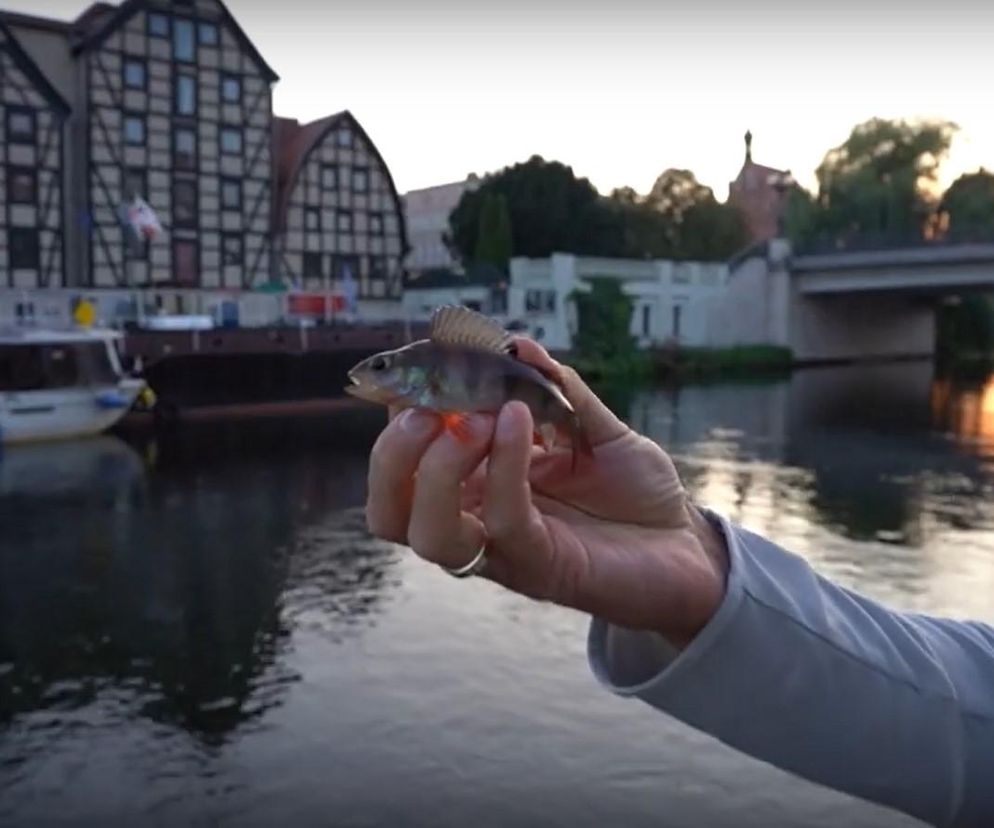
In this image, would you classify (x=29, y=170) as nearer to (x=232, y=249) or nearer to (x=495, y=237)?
(x=232, y=249)

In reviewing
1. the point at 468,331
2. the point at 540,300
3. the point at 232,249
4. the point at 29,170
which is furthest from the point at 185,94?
the point at 468,331

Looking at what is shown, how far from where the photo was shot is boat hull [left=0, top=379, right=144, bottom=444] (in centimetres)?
2336

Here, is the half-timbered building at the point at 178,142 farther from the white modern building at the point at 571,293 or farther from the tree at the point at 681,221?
the tree at the point at 681,221

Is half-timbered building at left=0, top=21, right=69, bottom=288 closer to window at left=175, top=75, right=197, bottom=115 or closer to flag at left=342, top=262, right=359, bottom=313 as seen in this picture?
window at left=175, top=75, right=197, bottom=115

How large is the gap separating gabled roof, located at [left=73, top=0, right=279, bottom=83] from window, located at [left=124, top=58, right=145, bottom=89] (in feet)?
3.53

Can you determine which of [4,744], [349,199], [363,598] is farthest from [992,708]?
[349,199]

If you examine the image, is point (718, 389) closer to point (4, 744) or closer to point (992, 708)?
point (4, 744)

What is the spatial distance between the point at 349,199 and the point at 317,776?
37597 millimetres

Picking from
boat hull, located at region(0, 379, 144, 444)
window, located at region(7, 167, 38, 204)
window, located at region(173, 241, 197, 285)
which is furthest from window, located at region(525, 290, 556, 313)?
boat hull, located at region(0, 379, 144, 444)

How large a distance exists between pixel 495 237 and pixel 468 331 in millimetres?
50760

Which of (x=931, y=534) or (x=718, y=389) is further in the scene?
(x=718, y=389)

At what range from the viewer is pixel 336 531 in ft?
47.2

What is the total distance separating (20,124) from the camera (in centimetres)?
3456

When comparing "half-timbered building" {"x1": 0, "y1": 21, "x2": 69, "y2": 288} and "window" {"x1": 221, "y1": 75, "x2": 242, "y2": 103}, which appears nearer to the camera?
"half-timbered building" {"x1": 0, "y1": 21, "x2": 69, "y2": 288}
